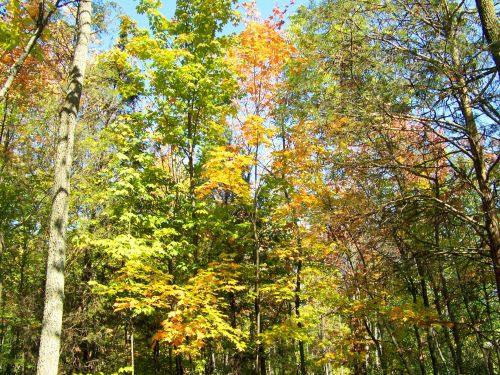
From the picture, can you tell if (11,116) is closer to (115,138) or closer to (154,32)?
(115,138)

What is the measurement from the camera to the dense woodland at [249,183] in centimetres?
545

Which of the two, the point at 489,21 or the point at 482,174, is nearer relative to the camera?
the point at 489,21

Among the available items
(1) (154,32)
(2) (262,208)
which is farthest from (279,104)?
(1) (154,32)

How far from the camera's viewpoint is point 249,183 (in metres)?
9.67

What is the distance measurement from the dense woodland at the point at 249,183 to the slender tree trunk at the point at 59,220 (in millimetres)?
28

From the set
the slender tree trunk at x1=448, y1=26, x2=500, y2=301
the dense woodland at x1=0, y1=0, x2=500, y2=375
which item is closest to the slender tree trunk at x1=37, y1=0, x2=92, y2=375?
the dense woodland at x1=0, y1=0, x2=500, y2=375

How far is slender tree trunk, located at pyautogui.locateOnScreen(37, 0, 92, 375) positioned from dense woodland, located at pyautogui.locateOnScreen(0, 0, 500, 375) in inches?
1.1

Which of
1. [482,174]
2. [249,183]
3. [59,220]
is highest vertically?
[249,183]

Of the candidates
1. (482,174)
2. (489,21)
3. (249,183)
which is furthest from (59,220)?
(489,21)

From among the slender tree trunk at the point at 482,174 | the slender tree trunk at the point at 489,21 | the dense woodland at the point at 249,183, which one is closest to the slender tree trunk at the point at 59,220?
the dense woodland at the point at 249,183

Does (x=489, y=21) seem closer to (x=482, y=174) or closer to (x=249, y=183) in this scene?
(x=482, y=174)

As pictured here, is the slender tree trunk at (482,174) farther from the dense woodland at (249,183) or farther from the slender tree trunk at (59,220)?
the slender tree trunk at (59,220)

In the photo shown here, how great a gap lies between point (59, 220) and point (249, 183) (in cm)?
510

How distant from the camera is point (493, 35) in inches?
179
